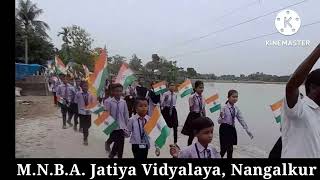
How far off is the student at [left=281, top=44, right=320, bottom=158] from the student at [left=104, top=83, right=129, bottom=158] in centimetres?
350

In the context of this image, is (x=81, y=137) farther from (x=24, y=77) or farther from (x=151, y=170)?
(x=24, y=77)

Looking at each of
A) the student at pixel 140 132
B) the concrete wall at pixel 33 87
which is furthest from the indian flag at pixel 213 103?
the concrete wall at pixel 33 87

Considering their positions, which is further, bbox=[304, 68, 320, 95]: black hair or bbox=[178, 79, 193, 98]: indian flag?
bbox=[178, 79, 193, 98]: indian flag

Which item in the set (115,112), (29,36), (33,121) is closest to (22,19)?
(29,36)

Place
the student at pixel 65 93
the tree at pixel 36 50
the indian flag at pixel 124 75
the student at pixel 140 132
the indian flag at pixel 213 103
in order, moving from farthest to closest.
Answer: the tree at pixel 36 50 < the student at pixel 65 93 < the indian flag at pixel 213 103 < the indian flag at pixel 124 75 < the student at pixel 140 132

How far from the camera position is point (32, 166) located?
3203mm

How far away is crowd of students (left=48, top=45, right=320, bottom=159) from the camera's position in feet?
7.41

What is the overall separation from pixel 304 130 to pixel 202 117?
1180 millimetres

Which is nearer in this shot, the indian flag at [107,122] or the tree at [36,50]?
the indian flag at [107,122]

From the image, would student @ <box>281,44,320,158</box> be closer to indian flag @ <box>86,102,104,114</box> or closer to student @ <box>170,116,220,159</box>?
student @ <box>170,116,220,159</box>

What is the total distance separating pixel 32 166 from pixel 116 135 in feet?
8.15

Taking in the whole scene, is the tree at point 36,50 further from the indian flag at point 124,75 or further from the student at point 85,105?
the indian flag at point 124,75

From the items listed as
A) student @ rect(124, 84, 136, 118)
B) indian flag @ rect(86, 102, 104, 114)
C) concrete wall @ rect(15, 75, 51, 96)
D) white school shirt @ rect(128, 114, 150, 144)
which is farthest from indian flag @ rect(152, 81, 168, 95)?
concrete wall @ rect(15, 75, 51, 96)

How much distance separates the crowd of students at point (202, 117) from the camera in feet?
7.41
